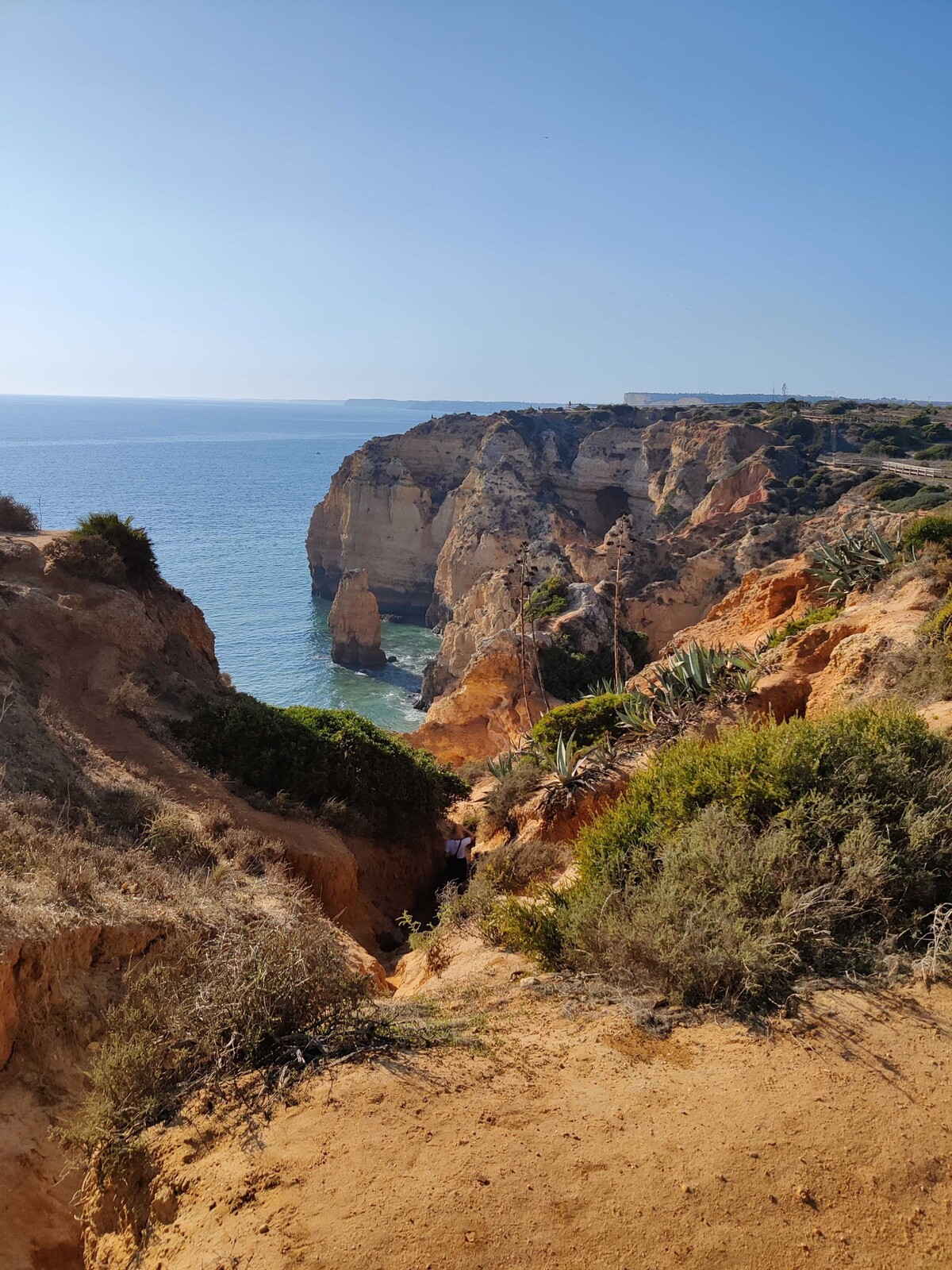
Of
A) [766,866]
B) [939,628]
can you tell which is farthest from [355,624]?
[766,866]

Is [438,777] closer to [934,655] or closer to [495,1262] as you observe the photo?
[934,655]

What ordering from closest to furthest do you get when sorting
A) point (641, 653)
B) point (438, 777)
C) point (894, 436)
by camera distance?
point (438, 777), point (641, 653), point (894, 436)

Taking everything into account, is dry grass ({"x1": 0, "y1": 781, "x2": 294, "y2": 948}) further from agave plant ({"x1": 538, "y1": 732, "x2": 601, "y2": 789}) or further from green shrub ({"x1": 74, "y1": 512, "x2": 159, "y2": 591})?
green shrub ({"x1": 74, "y1": 512, "x2": 159, "y2": 591})

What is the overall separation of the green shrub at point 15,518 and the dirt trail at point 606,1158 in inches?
694

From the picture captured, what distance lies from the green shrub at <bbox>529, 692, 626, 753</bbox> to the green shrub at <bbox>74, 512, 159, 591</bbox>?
9.81m

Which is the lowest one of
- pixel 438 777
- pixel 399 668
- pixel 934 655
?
pixel 399 668

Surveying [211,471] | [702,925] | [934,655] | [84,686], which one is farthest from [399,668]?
[211,471]

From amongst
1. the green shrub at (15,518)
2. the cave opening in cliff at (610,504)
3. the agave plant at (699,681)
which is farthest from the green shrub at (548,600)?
the cave opening in cliff at (610,504)

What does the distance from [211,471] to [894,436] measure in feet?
425

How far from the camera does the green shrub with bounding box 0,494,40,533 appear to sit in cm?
1848

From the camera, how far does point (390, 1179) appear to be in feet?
13.3

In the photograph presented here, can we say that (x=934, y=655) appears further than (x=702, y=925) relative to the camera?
Yes

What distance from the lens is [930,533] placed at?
1658 cm

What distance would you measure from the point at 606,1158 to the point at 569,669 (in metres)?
23.8
